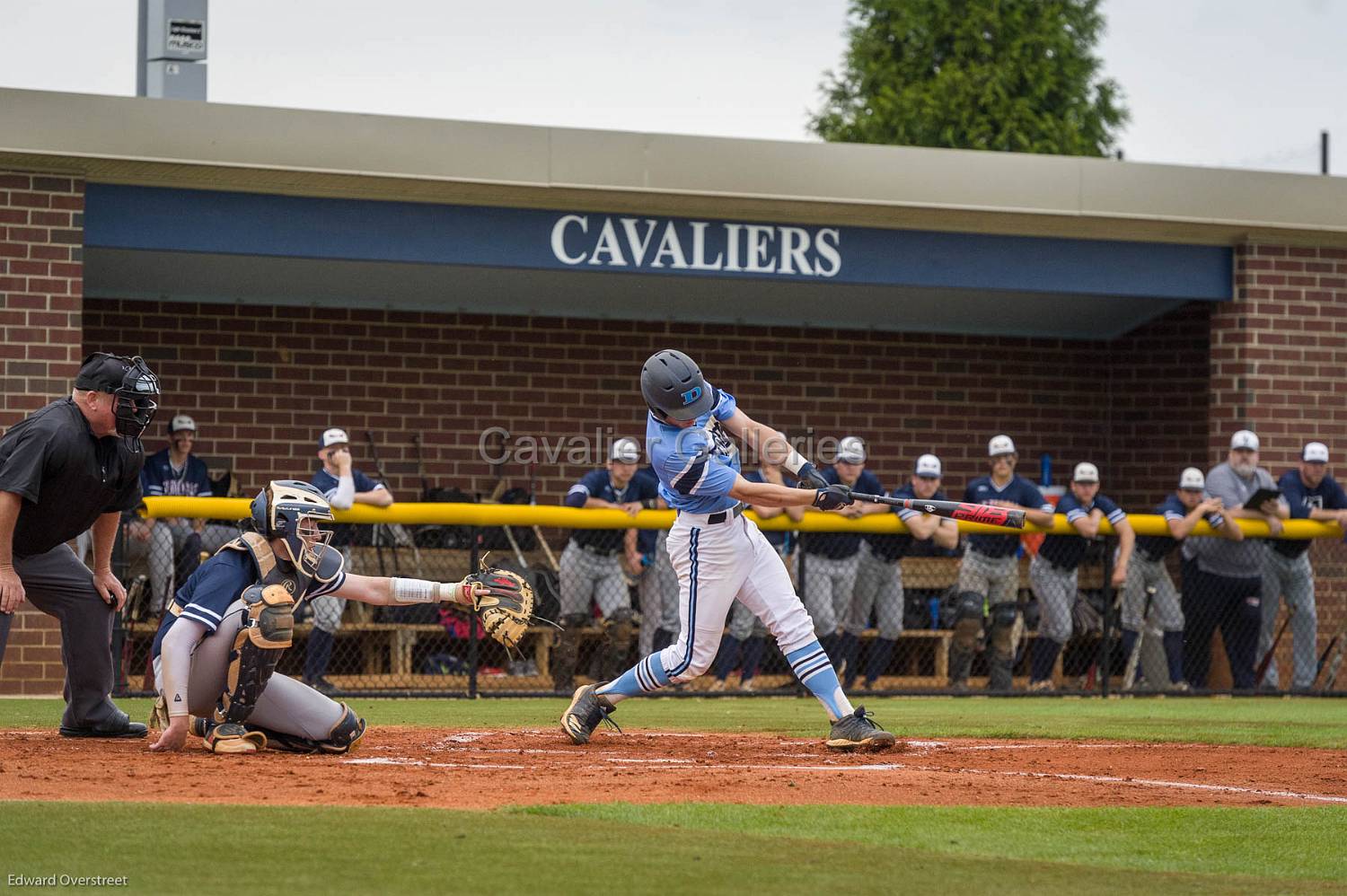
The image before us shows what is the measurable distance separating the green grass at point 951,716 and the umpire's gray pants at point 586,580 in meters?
0.91

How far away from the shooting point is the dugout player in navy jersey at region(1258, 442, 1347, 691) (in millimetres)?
13211

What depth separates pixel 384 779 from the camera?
6.36 meters

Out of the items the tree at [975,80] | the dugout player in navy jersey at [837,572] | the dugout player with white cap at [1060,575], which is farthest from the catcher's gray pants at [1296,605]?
the tree at [975,80]

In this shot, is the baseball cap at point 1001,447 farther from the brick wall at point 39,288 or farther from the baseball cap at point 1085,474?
the brick wall at point 39,288

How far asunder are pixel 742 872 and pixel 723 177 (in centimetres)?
927

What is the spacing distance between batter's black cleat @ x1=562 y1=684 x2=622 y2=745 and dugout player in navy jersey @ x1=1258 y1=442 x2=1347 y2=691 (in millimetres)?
7277

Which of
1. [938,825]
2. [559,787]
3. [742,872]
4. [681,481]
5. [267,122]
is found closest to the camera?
[742,872]

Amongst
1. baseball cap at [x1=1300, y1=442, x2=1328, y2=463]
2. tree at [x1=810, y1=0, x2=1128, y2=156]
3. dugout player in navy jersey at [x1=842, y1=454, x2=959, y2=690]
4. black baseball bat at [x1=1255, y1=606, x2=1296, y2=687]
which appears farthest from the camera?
tree at [x1=810, y1=0, x2=1128, y2=156]

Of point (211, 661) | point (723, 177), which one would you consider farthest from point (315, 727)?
point (723, 177)

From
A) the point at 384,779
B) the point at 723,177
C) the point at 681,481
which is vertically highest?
the point at 723,177

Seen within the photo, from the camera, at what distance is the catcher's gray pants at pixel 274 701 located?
7.01 metres

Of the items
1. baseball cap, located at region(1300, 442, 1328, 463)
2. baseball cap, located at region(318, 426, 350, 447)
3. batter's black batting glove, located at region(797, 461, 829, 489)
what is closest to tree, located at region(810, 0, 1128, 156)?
baseball cap, located at region(1300, 442, 1328, 463)

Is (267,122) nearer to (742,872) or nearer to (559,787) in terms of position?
(559,787)

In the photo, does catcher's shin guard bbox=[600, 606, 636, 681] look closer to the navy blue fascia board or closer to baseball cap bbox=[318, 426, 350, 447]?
baseball cap bbox=[318, 426, 350, 447]
